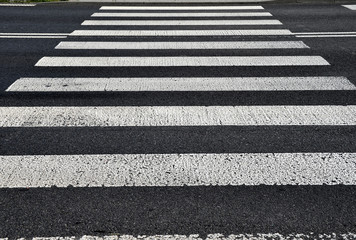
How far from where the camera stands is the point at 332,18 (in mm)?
10305

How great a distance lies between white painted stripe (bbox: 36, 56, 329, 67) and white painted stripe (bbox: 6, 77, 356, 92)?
0.68m

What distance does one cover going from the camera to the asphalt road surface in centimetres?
338

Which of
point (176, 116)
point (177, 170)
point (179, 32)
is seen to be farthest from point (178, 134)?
point (179, 32)

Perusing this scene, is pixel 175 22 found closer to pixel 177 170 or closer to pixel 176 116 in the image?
pixel 176 116

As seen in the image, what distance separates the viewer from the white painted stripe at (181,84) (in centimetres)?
600

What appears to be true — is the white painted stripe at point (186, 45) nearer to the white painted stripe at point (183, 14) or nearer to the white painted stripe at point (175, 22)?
the white painted stripe at point (175, 22)

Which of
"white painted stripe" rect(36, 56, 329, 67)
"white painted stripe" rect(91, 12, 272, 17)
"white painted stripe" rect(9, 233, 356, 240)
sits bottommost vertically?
"white painted stripe" rect(91, 12, 272, 17)

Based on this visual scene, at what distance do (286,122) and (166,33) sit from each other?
4471 millimetres

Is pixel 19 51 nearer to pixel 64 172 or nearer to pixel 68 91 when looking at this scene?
pixel 68 91

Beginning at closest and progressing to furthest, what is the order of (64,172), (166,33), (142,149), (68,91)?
(64,172)
(142,149)
(68,91)
(166,33)

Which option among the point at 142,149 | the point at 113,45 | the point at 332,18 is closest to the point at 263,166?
the point at 142,149

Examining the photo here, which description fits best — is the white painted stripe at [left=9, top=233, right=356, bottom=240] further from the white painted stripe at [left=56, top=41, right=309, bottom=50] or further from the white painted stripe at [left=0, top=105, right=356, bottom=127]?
the white painted stripe at [left=56, top=41, right=309, bottom=50]

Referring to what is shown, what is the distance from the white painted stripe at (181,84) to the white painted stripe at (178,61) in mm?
684

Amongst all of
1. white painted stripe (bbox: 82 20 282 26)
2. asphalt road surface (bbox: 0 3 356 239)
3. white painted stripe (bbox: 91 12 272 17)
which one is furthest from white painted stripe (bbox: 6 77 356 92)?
white painted stripe (bbox: 91 12 272 17)
